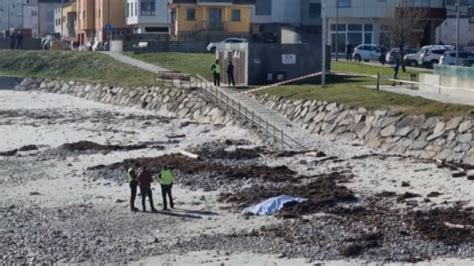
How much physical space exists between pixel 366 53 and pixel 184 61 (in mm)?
12387

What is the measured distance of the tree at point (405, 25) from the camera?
230 ft

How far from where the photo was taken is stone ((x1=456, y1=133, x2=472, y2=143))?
33.7 meters

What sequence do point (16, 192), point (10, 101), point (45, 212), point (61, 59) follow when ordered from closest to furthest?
point (45, 212) < point (16, 192) < point (10, 101) < point (61, 59)

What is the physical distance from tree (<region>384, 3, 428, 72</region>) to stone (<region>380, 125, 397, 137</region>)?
28.2 m

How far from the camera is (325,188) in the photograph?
1176 inches

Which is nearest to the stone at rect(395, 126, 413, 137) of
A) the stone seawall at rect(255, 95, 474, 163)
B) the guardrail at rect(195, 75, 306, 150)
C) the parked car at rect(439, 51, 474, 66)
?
the stone seawall at rect(255, 95, 474, 163)

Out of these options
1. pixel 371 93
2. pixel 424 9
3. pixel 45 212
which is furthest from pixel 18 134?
pixel 424 9

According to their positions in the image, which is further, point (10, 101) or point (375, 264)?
point (10, 101)

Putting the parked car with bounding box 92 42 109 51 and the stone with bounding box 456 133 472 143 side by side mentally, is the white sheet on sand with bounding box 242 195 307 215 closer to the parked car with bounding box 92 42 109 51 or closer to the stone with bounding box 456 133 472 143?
the stone with bounding box 456 133 472 143

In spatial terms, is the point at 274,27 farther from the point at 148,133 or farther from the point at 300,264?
the point at 300,264

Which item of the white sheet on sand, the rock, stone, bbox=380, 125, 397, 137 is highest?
the rock

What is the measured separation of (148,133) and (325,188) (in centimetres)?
1813

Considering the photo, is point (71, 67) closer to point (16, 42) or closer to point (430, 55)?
point (16, 42)

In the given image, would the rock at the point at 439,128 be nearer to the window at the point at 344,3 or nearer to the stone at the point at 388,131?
the stone at the point at 388,131
